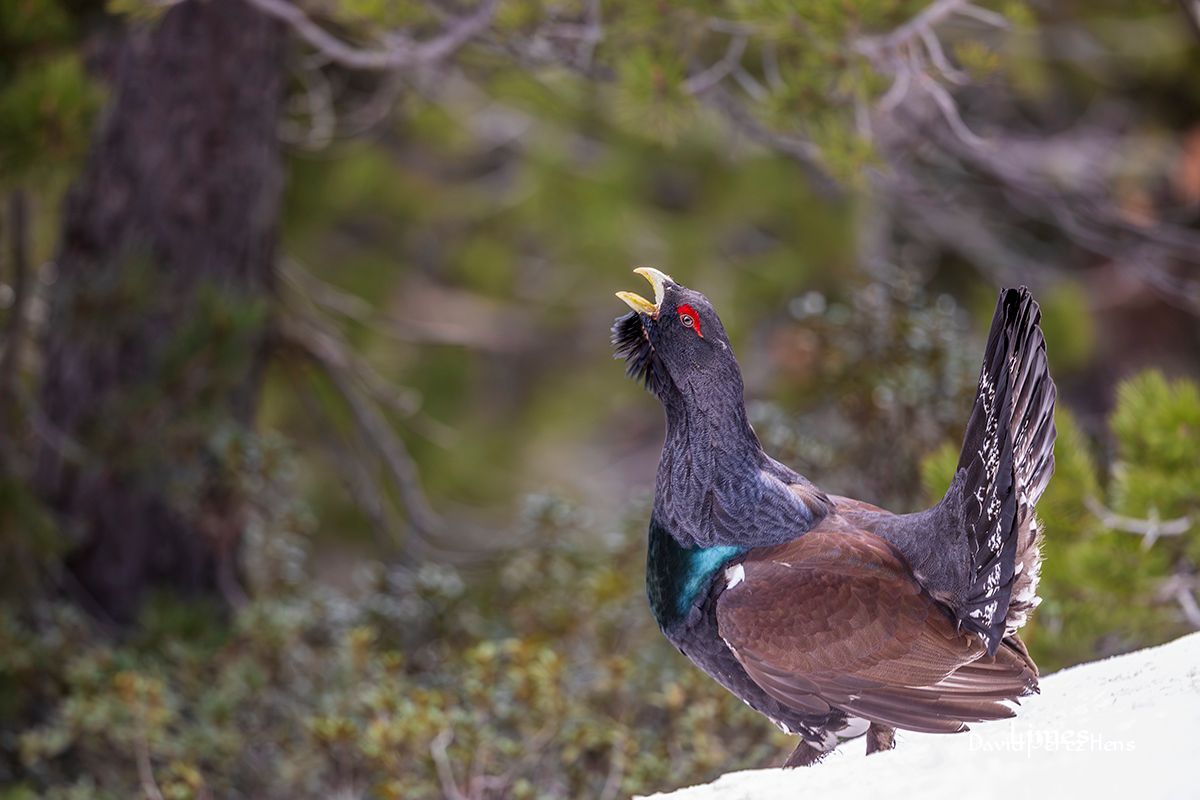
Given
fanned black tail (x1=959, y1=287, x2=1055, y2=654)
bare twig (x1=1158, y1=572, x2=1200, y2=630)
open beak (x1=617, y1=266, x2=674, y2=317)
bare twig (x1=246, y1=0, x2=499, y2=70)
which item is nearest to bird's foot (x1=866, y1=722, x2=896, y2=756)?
fanned black tail (x1=959, y1=287, x2=1055, y2=654)

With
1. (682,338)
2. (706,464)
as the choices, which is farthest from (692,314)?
(706,464)

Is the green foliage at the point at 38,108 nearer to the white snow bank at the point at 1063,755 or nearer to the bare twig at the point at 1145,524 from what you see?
the white snow bank at the point at 1063,755

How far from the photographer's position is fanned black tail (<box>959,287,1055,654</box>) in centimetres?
268

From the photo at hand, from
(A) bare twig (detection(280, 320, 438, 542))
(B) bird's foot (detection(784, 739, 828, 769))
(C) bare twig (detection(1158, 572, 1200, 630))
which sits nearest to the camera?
(B) bird's foot (detection(784, 739, 828, 769))

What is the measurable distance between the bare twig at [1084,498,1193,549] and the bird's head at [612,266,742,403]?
1.60 m

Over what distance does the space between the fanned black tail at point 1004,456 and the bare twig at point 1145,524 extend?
1.16 meters

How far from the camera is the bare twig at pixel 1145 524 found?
381 centimetres

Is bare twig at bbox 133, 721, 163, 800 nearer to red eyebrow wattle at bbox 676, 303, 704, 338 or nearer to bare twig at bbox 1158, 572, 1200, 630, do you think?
red eyebrow wattle at bbox 676, 303, 704, 338

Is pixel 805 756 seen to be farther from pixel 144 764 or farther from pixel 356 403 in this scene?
pixel 356 403

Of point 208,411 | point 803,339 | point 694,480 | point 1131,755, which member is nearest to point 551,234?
point 803,339

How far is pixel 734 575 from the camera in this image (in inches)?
111

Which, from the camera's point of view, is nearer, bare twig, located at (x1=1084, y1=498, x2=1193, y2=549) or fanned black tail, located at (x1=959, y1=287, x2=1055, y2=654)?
fanned black tail, located at (x1=959, y1=287, x2=1055, y2=654)

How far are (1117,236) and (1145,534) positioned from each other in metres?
1.82

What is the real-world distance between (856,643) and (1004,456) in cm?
51
